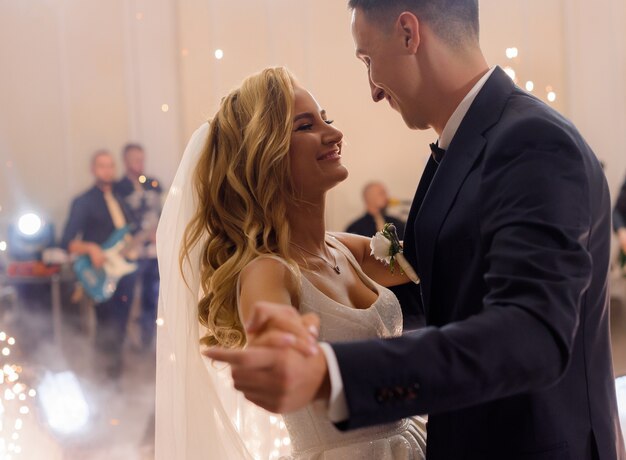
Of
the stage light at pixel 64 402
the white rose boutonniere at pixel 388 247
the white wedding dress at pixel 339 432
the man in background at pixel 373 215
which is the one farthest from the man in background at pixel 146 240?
the white wedding dress at pixel 339 432

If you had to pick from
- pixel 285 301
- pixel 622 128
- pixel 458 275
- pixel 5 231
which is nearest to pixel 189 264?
pixel 285 301

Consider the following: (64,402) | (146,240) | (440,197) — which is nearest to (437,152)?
(440,197)

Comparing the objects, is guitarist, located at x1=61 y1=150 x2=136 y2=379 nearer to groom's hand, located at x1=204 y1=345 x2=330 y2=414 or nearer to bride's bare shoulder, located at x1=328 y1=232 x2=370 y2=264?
bride's bare shoulder, located at x1=328 y1=232 x2=370 y2=264

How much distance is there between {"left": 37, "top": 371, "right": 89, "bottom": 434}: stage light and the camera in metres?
5.27

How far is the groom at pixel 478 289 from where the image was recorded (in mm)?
Result: 1104

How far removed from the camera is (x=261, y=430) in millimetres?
2482

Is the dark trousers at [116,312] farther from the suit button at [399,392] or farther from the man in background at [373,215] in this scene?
the suit button at [399,392]

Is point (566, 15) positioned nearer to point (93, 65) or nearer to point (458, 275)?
point (93, 65)

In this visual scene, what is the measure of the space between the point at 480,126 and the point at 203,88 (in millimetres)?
7629

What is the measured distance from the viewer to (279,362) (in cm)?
104

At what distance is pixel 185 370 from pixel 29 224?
20.7ft

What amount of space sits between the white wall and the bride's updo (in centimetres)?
641

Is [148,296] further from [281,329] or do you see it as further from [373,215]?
[281,329]

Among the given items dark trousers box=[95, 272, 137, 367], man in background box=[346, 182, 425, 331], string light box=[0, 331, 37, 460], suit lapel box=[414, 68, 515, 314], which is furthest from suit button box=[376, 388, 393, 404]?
dark trousers box=[95, 272, 137, 367]
